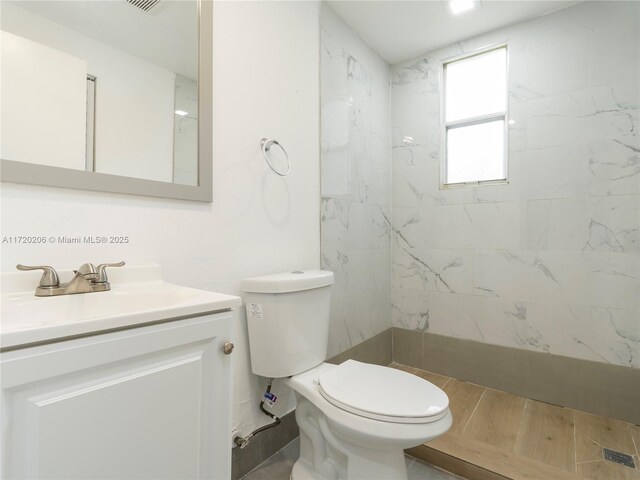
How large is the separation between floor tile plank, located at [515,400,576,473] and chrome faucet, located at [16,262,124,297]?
1.78 metres

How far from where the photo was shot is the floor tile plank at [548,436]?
1386 mm

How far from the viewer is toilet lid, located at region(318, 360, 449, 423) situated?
3.19 ft

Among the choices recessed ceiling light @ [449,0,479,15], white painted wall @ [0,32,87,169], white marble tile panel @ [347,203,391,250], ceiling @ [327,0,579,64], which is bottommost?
white marble tile panel @ [347,203,391,250]

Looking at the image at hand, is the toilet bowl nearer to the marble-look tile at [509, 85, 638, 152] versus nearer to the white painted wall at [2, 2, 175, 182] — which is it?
the white painted wall at [2, 2, 175, 182]

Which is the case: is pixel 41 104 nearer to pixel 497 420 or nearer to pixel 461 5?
pixel 461 5

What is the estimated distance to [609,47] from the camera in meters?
1.71

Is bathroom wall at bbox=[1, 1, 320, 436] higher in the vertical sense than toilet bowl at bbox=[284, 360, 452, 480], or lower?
higher

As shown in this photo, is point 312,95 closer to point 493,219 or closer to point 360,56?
point 360,56

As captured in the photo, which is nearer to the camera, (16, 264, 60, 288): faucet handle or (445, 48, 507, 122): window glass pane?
(16, 264, 60, 288): faucet handle

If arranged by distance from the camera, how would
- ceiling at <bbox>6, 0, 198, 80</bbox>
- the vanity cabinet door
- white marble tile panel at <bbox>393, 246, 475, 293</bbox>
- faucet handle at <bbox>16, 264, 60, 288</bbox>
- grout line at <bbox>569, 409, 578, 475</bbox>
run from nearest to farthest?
the vanity cabinet door < faucet handle at <bbox>16, 264, 60, 288</bbox> < ceiling at <bbox>6, 0, 198, 80</bbox> < grout line at <bbox>569, 409, 578, 475</bbox> < white marble tile panel at <bbox>393, 246, 475, 293</bbox>

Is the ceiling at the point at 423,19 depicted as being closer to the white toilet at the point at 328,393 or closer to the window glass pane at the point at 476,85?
the window glass pane at the point at 476,85

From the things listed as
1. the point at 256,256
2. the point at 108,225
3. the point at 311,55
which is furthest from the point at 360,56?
the point at 108,225

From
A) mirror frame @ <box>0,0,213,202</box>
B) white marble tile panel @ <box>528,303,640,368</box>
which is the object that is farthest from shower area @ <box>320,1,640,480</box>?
mirror frame @ <box>0,0,213,202</box>

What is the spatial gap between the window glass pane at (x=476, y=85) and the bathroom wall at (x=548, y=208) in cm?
8
